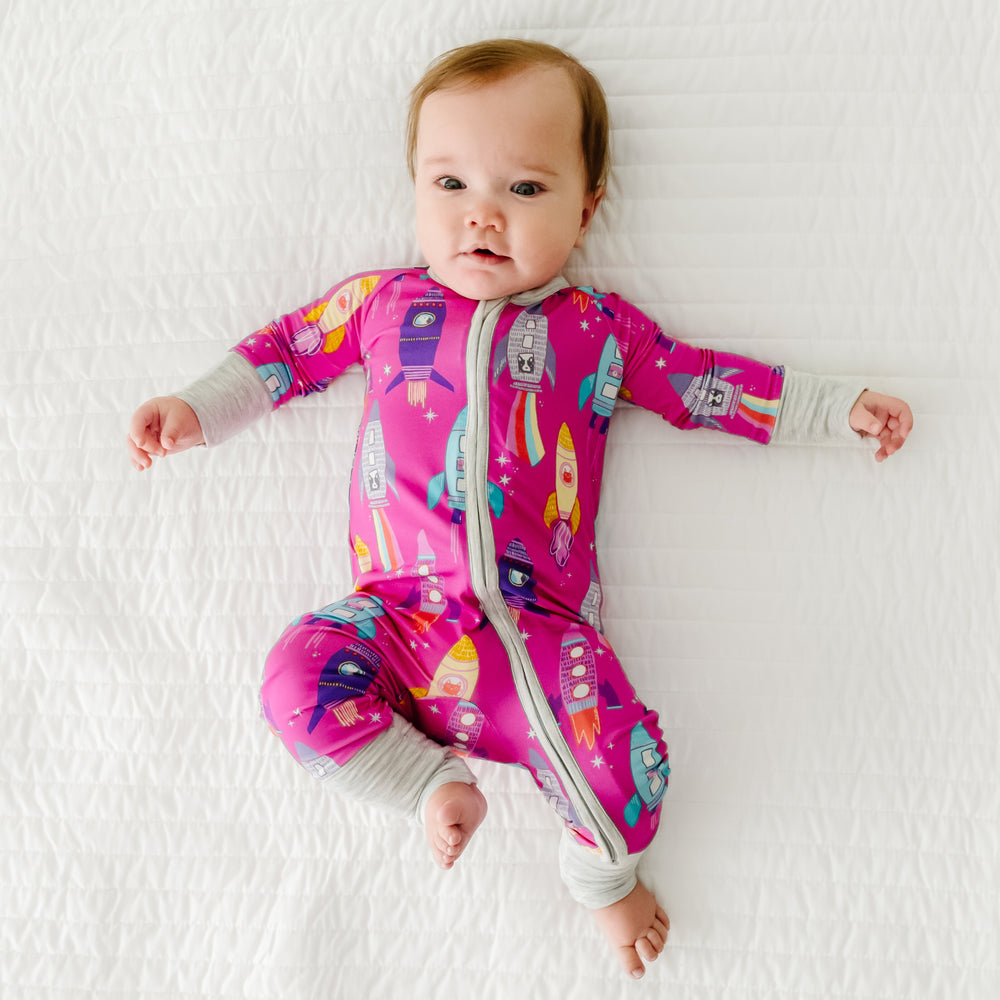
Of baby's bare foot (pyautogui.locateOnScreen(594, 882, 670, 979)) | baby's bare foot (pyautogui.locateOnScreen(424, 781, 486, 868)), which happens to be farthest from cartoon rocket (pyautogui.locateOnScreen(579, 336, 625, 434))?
baby's bare foot (pyautogui.locateOnScreen(594, 882, 670, 979))

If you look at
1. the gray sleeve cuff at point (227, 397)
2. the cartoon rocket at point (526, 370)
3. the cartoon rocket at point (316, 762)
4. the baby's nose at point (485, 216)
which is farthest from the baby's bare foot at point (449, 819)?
the baby's nose at point (485, 216)

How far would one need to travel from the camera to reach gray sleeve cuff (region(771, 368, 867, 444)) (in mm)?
991

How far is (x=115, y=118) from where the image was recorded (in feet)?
3.76

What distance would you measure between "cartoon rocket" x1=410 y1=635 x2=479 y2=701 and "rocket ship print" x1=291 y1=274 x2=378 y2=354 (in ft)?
1.30

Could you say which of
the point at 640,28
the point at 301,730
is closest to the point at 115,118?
the point at 640,28

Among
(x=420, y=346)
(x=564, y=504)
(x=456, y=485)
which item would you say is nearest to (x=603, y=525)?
(x=564, y=504)

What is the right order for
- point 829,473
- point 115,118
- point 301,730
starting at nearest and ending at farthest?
1. point 301,730
2. point 829,473
3. point 115,118

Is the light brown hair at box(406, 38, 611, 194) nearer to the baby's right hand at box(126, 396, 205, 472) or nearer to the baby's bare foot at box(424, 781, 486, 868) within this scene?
the baby's right hand at box(126, 396, 205, 472)

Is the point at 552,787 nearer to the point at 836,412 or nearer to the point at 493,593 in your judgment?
the point at 493,593

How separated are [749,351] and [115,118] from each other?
0.88 metres

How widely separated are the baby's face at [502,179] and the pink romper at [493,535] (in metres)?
0.06

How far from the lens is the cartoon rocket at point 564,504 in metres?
0.98

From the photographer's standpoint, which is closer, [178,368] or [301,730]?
[301,730]

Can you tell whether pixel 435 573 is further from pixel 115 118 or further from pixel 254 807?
pixel 115 118
